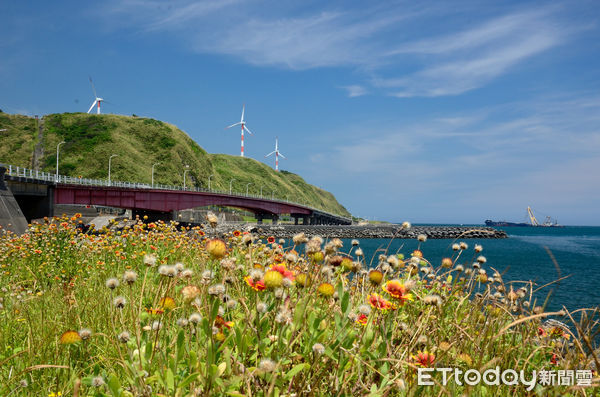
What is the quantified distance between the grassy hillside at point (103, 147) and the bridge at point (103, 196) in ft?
110

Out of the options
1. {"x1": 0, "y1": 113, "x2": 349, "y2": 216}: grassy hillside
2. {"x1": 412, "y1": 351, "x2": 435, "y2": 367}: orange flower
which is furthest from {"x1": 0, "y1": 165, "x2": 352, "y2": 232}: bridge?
{"x1": 0, "y1": 113, "x2": 349, "y2": 216}: grassy hillside

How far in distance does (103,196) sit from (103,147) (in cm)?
5859

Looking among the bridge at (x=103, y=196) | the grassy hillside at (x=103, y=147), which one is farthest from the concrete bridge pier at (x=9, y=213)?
the grassy hillside at (x=103, y=147)

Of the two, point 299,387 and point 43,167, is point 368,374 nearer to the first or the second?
point 299,387

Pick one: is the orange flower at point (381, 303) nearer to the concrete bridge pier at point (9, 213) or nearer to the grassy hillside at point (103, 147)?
the concrete bridge pier at point (9, 213)

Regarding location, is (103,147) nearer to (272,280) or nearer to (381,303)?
(381,303)

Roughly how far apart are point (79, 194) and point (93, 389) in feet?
143

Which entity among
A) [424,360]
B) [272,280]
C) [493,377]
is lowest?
[493,377]

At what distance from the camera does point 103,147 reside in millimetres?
94688

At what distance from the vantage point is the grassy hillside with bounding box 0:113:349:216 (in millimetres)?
90062

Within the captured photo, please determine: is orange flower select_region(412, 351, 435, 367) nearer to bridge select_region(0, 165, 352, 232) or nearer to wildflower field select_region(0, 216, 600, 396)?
wildflower field select_region(0, 216, 600, 396)

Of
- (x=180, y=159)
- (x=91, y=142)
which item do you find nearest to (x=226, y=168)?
Result: (x=180, y=159)

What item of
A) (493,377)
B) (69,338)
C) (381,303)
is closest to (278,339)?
(381,303)

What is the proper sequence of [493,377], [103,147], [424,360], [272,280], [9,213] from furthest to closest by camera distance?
[103,147]
[9,213]
[493,377]
[424,360]
[272,280]
